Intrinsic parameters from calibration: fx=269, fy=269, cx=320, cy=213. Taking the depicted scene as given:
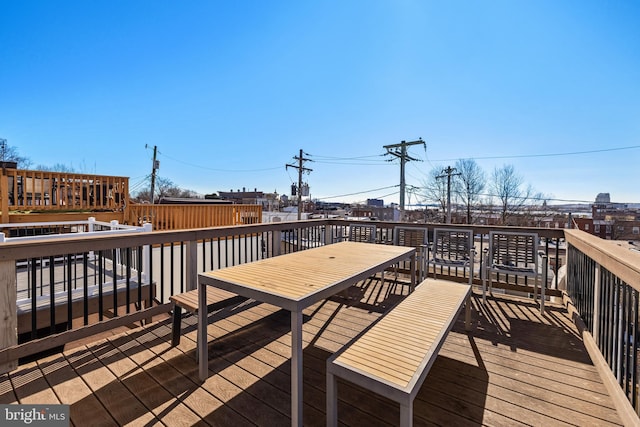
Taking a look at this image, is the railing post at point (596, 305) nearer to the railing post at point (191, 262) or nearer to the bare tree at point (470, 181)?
the railing post at point (191, 262)

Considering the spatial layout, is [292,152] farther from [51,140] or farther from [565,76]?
[51,140]

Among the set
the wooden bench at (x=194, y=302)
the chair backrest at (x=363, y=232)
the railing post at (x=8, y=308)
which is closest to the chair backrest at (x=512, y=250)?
the chair backrest at (x=363, y=232)

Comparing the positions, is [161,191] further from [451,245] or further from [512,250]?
[512,250]

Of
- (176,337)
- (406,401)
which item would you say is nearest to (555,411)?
(406,401)

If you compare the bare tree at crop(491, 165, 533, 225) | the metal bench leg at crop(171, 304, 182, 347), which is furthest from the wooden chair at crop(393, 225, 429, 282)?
the bare tree at crop(491, 165, 533, 225)

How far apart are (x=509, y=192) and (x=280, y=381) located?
2594cm

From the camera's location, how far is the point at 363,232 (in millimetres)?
4645

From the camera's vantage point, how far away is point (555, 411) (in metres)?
1.52

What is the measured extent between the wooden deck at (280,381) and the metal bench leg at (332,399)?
0.23m

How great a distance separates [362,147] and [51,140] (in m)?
22.9

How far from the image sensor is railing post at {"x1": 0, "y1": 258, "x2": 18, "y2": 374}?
179cm

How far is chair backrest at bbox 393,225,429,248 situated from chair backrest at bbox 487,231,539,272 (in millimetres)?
841

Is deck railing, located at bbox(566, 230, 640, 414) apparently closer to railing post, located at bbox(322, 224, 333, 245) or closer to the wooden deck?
the wooden deck

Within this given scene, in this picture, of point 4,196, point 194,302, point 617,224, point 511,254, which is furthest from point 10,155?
point 617,224
